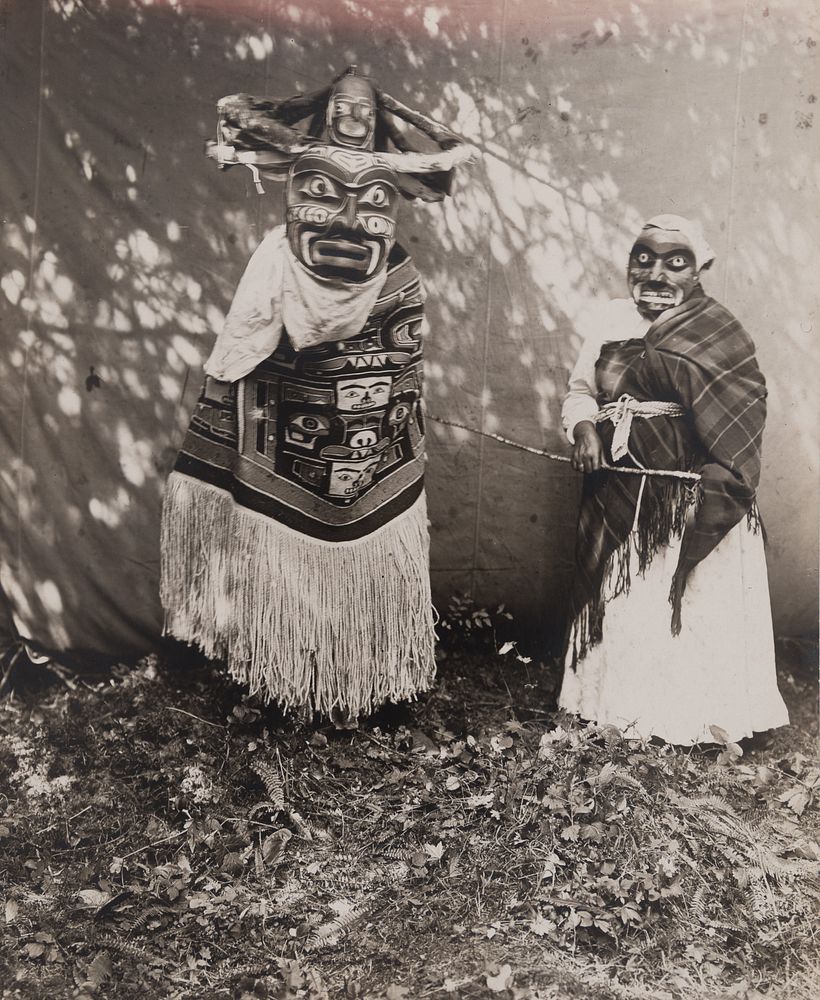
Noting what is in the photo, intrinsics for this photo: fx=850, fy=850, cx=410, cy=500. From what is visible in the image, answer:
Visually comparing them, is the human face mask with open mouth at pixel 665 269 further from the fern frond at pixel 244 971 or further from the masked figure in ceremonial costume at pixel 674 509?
the fern frond at pixel 244 971

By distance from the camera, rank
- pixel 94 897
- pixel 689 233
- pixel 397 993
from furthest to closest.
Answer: pixel 689 233 < pixel 94 897 < pixel 397 993

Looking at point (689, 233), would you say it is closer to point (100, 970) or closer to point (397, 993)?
point (397, 993)

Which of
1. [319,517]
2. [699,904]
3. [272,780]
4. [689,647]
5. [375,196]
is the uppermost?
[375,196]

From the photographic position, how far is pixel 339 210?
5.69ft

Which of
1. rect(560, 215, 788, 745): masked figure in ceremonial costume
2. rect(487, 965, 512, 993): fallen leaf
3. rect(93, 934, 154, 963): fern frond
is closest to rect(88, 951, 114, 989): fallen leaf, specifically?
rect(93, 934, 154, 963): fern frond

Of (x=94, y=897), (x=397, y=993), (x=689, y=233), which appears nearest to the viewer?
(x=397, y=993)

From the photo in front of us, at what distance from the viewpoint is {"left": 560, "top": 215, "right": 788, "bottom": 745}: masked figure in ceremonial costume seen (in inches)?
69.4

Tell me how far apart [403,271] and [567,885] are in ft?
4.22

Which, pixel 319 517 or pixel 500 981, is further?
pixel 319 517

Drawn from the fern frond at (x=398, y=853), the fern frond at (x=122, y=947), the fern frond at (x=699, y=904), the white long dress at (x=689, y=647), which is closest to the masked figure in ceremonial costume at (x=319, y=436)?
the fern frond at (x=398, y=853)

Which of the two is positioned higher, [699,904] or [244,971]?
[699,904]

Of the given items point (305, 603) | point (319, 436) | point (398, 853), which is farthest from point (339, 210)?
point (398, 853)

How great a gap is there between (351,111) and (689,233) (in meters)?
0.74

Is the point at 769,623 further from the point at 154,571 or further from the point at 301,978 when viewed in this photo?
the point at 154,571
